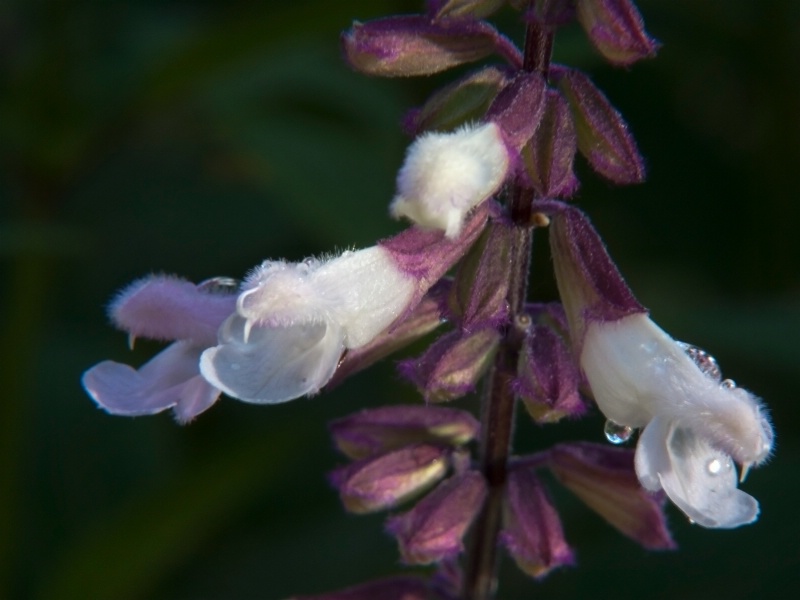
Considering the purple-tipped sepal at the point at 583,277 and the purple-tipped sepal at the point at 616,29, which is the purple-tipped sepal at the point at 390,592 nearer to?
the purple-tipped sepal at the point at 583,277

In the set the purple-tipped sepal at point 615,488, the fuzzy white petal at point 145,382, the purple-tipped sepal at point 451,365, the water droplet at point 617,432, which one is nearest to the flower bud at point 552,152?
the purple-tipped sepal at point 451,365

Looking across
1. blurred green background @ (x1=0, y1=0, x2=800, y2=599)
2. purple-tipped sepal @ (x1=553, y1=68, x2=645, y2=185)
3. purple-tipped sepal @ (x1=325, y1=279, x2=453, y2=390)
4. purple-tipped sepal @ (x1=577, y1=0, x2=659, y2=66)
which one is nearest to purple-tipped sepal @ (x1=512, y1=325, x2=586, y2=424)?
purple-tipped sepal @ (x1=325, y1=279, x2=453, y2=390)

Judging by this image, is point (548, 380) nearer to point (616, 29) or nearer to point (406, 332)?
point (406, 332)

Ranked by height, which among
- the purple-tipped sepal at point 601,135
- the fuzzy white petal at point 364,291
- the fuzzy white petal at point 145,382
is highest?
the purple-tipped sepal at point 601,135

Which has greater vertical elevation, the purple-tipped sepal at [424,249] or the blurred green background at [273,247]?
the purple-tipped sepal at [424,249]

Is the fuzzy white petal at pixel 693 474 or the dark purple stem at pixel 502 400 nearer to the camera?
the fuzzy white petal at pixel 693 474

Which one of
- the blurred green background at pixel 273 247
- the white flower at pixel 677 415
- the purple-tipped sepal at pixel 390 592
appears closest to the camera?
the white flower at pixel 677 415

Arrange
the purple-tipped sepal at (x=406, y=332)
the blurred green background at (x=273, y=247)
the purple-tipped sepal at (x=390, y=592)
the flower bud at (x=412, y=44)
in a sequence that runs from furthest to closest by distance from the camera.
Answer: the blurred green background at (x=273, y=247) < the purple-tipped sepal at (x=390, y=592) < the purple-tipped sepal at (x=406, y=332) < the flower bud at (x=412, y=44)
